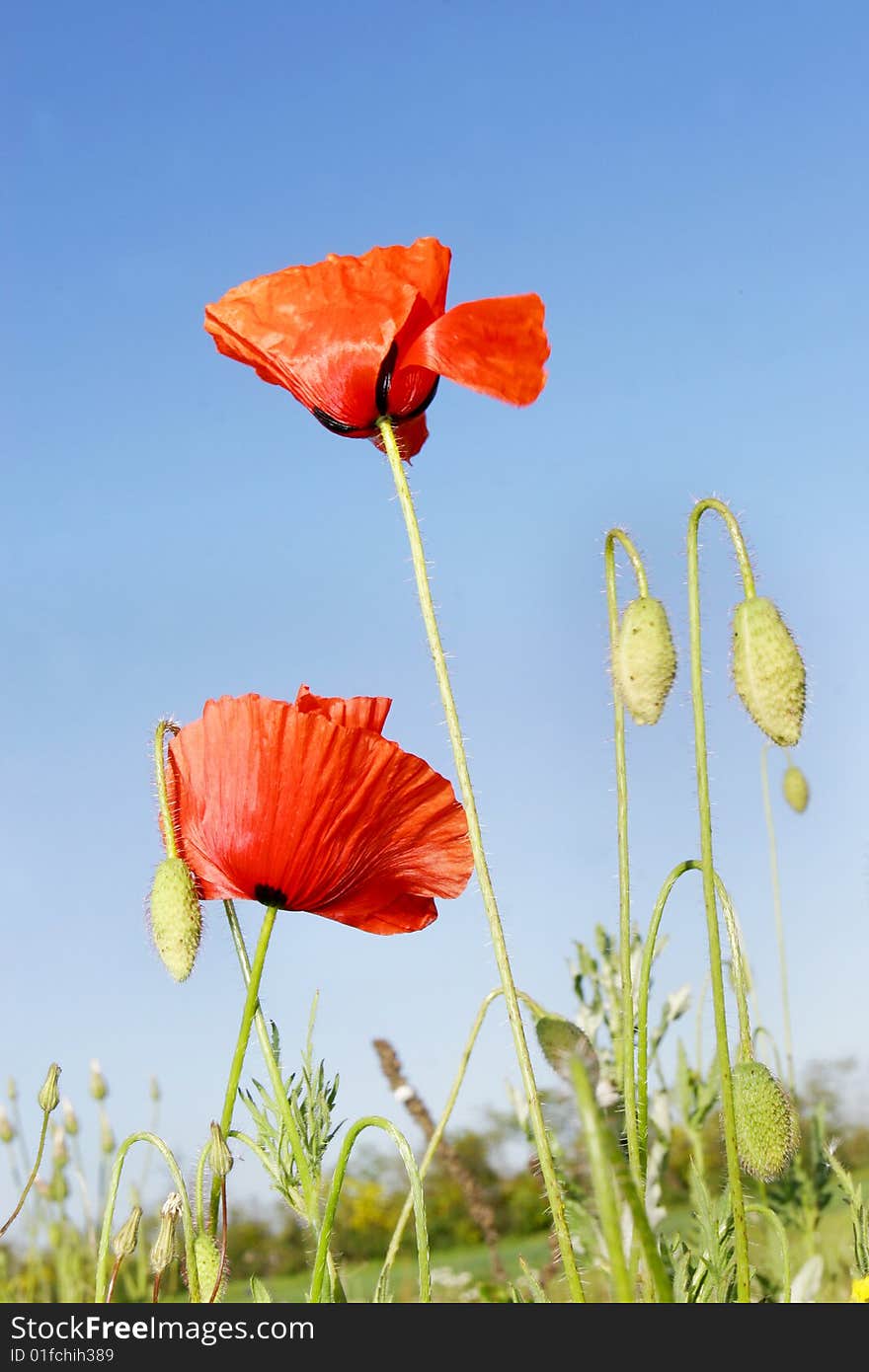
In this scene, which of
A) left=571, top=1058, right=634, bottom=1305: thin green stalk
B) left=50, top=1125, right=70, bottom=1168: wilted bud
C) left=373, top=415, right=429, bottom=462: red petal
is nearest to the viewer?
left=571, top=1058, right=634, bottom=1305: thin green stalk

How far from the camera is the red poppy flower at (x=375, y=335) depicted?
3.18 feet

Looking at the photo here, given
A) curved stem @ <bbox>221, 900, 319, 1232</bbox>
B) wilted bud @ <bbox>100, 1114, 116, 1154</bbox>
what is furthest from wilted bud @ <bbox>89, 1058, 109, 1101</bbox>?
curved stem @ <bbox>221, 900, 319, 1232</bbox>

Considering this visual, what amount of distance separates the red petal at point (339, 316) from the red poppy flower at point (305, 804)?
25cm

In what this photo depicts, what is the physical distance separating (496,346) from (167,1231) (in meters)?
0.66

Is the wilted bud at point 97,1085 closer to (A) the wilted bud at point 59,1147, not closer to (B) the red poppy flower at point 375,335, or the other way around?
(A) the wilted bud at point 59,1147

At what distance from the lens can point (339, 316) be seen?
1029 millimetres

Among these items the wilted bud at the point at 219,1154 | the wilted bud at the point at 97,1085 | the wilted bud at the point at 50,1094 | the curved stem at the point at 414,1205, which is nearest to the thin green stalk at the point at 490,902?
the curved stem at the point at 414,1205

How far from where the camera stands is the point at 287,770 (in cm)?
94

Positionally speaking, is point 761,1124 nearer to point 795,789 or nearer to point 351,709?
point 351,709

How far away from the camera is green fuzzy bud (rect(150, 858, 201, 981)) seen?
903 millimetres

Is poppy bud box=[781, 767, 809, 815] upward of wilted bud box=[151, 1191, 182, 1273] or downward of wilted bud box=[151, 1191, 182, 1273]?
upward

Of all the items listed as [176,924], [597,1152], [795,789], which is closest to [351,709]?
[176,924]

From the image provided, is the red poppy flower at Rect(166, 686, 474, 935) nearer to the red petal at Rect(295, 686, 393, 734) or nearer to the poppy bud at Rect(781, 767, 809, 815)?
the red petal at Rect(295, 686, 393, 734)

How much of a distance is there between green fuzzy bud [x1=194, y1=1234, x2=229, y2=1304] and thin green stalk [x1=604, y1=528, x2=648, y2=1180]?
11.1 inches
